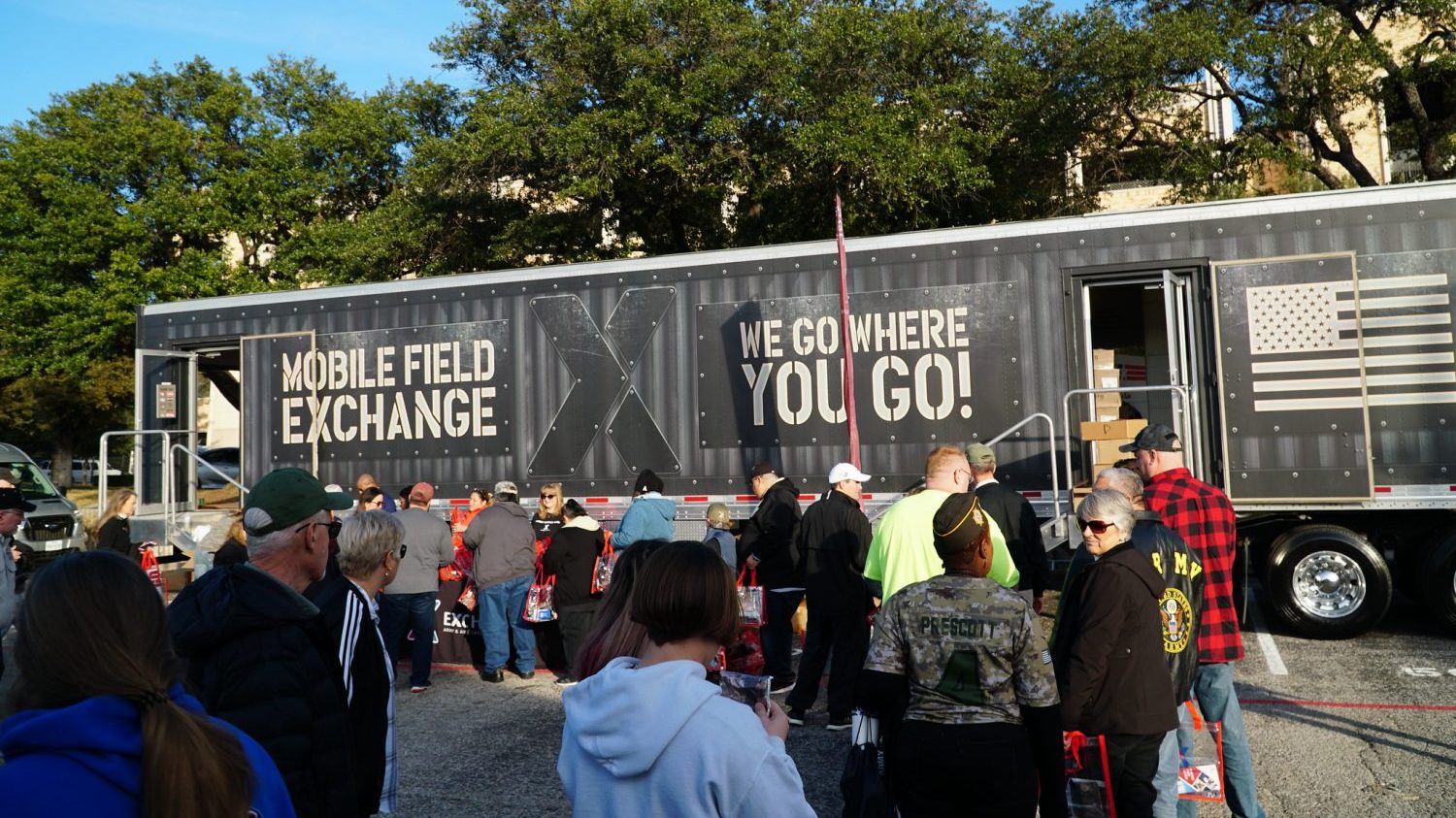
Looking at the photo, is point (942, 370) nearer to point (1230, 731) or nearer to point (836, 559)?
point (836, 559)

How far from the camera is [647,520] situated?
832 centimetres

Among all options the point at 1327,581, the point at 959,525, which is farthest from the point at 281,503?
the point at 1327,581

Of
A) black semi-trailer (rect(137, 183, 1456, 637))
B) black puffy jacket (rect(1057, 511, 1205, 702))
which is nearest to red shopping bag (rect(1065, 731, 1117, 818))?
black puffy jacket (rect(1057, 511, 1205, 702))

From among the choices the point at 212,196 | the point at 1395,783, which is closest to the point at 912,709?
the point at 1395,783

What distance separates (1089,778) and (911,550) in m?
1.54

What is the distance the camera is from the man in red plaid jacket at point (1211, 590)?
4.66 m

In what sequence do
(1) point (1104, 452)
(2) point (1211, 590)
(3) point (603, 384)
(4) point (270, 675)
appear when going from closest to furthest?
(4) point (270, 675) → (2) point (1211, 590) → (1) point (1104, 452) → (3) point (603, 384)

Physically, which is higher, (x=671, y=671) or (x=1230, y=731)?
(x=671, y=671)

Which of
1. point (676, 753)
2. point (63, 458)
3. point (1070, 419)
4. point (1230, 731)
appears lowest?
point (1230, 731)

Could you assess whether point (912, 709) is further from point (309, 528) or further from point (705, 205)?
point (705, 205)

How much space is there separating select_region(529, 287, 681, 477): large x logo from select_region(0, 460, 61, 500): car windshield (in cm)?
1046

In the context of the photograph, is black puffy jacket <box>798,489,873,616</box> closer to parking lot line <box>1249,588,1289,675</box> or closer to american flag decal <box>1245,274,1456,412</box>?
parking lot line <box>1249,588,1289,675</box>

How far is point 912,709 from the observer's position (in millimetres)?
3324

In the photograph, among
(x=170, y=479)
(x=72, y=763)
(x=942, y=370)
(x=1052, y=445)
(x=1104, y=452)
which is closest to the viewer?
(x=72, y=763)
